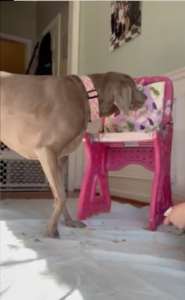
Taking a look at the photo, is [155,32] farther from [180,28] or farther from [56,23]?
[56,23]

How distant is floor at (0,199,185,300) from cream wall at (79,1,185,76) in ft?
3.71

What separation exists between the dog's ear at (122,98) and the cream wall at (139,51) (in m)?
0.63

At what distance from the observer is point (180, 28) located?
2020 millimetres

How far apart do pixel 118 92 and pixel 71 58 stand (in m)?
1.89

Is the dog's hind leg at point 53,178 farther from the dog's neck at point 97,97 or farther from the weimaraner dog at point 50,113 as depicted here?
the dog's neck at point 97,97

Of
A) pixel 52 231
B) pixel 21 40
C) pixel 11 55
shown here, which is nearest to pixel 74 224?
pixel 52 231

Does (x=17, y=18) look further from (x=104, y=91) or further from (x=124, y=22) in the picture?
(x=104, y=91)

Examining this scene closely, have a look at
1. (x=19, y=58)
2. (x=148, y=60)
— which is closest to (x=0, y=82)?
(x=148, y=60)

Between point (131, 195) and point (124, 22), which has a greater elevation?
point (124, 22)

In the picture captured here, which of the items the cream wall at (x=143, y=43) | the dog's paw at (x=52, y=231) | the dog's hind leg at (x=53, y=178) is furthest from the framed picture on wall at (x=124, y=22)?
the dog's paw at (x=52, y=231)

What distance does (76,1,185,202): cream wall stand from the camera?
6.72ft

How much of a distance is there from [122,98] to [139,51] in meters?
1.08

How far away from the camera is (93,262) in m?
→ 1.02

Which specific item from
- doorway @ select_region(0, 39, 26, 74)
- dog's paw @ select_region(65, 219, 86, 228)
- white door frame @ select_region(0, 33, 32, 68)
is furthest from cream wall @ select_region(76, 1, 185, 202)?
doorway @ select_region(0, 39, 26, 74)
